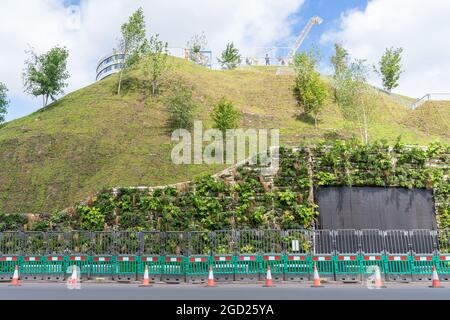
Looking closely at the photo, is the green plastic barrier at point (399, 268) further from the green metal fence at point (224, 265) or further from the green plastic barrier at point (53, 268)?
the green plastic barrier at point (53, 268)

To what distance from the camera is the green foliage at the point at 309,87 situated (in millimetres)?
44375

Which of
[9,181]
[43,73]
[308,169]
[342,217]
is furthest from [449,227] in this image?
[43,73]

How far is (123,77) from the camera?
5097 cm

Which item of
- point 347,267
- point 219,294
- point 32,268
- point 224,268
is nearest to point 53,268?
point 32,268

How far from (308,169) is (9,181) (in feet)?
71.2

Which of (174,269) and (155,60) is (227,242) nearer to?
(174,269)

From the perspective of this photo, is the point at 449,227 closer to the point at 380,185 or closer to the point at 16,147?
the point at 380,185

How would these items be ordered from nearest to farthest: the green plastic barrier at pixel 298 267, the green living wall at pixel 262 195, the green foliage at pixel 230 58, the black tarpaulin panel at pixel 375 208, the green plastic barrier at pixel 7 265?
the green plastic barrier at pixel 298 267, the green plastic barrier at pixel 7 265, the black tarpaulin panel at pixel 375 208, the green living wall at pixel 262 195, the green foliage at pixel 230 58

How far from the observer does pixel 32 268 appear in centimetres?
1695

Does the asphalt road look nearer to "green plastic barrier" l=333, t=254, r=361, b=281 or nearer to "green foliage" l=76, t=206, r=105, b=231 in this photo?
"green plastic barrier" l=333, t=254, r=361, b=281

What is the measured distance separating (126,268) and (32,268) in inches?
156

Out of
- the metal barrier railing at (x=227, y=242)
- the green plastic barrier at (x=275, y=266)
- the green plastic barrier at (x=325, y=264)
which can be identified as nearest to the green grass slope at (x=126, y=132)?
the metal barrier railing at (x=227, y=242)

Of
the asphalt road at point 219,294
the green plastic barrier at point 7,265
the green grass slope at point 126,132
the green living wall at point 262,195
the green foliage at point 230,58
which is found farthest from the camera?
the green foliage at point 230,58

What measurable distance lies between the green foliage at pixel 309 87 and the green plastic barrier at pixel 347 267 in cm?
2865
